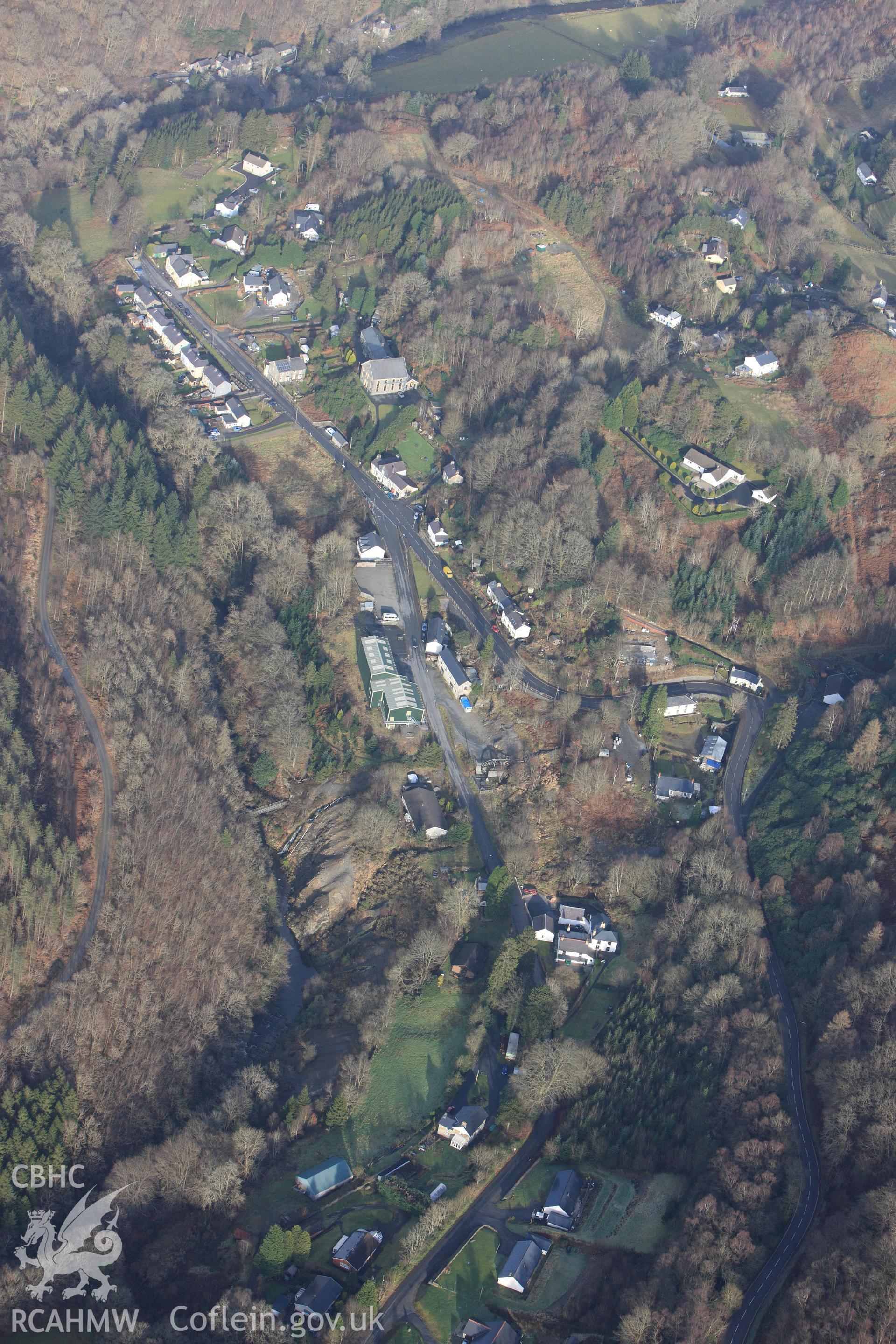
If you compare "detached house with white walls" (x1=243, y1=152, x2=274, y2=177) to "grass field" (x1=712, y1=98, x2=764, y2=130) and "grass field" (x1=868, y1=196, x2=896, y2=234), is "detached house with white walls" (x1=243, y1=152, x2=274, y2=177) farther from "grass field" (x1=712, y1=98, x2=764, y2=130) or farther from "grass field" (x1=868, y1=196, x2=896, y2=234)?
"grass field" (x1=868, y1=196, x2=896, y2=234)

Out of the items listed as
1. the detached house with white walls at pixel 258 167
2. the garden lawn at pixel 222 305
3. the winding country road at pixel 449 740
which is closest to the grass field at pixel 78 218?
the winding country road at pixel 449 740

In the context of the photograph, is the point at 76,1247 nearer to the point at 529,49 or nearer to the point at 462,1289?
the point at 462,1289

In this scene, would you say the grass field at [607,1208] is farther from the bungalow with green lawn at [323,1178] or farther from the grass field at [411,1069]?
the bungalow with green lawn at [323,1178]

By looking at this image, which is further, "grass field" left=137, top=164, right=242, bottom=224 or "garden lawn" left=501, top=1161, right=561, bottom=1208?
"grass field" left=137, top=164, right=242, bottom=224

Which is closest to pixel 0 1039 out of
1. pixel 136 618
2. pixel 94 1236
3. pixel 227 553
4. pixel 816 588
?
pixel 94 1236

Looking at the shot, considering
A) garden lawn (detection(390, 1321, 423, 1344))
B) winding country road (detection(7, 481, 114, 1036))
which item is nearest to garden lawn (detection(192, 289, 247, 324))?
winding country road (detection(7, 481, 114, 1036))

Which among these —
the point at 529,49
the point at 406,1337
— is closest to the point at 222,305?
the point at 529,49

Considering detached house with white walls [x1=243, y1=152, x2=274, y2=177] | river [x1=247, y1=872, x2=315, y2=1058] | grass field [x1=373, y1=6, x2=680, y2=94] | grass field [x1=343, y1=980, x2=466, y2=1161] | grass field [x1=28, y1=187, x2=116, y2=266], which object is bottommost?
river [x1=247, y1=872, x2=315, y2=1058]
